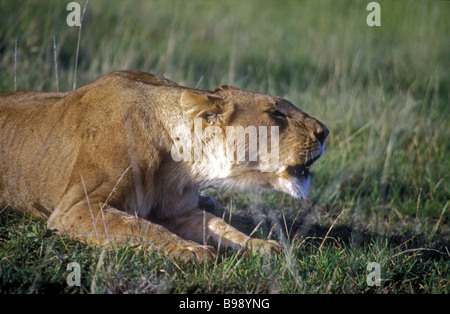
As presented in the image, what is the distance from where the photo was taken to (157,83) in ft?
11.5

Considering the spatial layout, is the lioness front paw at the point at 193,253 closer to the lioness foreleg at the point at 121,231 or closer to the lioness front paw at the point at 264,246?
the lioness foreleg at the point at 121,231

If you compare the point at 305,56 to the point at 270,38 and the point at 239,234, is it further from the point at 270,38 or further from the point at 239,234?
the point at 239,234

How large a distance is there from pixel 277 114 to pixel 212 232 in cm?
85

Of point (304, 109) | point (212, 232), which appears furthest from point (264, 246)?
point (304, 109)

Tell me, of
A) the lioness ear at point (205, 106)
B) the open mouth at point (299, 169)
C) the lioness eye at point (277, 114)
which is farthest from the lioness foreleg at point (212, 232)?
the lioness eye at point (277, 114)

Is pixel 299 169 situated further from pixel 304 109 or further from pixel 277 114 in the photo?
pixel 304 109

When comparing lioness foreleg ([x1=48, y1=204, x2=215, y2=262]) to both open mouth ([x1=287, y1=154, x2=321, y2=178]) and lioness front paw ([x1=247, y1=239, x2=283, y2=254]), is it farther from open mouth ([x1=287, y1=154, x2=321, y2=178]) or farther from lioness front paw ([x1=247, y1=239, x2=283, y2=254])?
open mouth ([x1=287, y1=154, x2=321, y2=178])

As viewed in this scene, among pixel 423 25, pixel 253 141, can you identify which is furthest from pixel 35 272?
pixel 423 25

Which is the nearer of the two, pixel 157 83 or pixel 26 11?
pixel 157 83

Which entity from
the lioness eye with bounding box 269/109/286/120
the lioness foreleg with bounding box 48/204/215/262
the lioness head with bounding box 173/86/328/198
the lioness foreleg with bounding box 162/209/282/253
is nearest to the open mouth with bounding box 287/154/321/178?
the lioness head with bounding box 173/86/328/198

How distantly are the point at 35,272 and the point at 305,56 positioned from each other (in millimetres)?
7279

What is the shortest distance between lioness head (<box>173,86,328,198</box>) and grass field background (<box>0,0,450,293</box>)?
0.44m

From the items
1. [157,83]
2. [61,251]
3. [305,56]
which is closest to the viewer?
[61,251]
